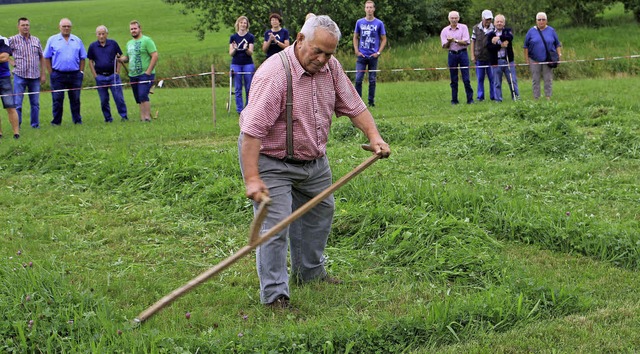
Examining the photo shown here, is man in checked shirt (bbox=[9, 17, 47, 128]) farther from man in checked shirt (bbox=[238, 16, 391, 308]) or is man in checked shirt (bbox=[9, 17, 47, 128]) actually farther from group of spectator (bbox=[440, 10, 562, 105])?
man in checked shirt (bbox=[238, 16, 391, 308])

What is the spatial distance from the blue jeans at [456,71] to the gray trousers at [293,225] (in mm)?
10751

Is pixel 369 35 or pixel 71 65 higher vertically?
pixel 369 35

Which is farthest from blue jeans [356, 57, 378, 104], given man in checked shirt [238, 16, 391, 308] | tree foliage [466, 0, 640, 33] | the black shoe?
tree foliage [466, 0, 640, 33]

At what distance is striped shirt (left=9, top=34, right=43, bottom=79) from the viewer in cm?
1454

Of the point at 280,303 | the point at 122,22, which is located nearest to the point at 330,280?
the point at 280,303

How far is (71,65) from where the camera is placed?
14984 millimetres

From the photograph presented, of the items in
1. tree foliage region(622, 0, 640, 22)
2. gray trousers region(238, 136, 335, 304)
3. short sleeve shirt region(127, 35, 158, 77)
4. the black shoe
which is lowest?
the black shoe

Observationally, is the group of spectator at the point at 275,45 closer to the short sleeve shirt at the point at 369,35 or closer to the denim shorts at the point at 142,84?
the short sleeve shirt at the point at 369,35

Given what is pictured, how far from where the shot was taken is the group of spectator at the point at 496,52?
1586 centimetres

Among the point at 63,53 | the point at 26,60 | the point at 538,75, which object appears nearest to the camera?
the point at 26,60

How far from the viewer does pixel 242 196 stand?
7.75 meters

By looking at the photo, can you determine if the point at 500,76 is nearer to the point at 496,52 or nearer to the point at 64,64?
the point at 496,52

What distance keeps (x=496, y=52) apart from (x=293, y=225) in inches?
451

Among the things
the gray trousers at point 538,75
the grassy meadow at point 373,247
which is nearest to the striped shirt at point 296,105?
the grassy meadow at point 373,247
